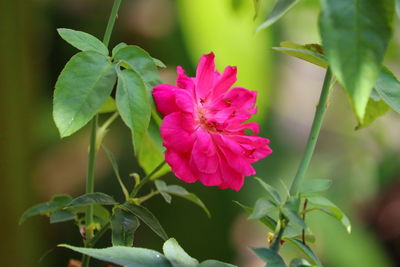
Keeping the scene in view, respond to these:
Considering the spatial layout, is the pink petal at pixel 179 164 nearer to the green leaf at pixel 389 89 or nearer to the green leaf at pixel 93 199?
the green leaf at pixel 93 199

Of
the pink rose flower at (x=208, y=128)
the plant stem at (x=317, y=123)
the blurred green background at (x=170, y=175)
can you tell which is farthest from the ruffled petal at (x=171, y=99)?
the blurred green background at (x=170, y=175)

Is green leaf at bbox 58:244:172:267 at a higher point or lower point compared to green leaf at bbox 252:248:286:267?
lower

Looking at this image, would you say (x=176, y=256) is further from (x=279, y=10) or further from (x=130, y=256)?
(x=279, y=10)

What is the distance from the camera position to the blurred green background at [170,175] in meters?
1.58

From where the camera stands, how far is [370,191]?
5.64ft

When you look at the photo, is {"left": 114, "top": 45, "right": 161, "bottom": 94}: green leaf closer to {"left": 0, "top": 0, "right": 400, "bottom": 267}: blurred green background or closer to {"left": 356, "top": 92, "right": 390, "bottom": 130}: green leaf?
{"left": 356, "top": 92, "right": 390, "bottom": 130}: green leaf

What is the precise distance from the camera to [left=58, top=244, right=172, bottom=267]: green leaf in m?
0.44

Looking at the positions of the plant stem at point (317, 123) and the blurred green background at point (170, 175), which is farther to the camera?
the blurred green background at point (170, 175)

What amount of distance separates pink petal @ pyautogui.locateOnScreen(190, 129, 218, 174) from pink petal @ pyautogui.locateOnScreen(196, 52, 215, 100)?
0.04 m

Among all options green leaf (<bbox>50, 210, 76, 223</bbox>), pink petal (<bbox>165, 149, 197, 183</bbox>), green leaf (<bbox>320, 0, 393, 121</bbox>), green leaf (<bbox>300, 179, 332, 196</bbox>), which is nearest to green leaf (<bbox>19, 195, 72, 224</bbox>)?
green leaf (<bbox>50, 210, 76, 223</bbox>)

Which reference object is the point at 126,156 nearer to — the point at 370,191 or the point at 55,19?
the point at 55,19

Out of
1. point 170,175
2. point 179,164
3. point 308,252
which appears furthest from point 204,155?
point 170,175

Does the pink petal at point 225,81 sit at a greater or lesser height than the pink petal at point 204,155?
greater

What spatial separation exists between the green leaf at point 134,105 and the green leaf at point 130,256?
3.2 inches
